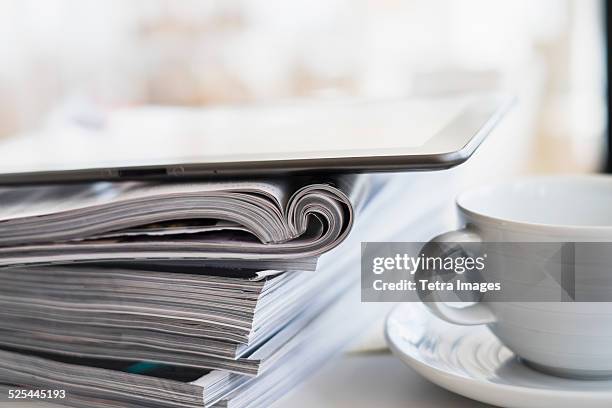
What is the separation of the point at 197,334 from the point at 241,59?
3.76 metres

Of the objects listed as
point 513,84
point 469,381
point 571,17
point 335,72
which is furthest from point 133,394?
point 571,17

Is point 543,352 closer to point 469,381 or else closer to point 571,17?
point 469,381

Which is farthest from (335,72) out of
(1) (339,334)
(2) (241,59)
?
(1) (339,334)

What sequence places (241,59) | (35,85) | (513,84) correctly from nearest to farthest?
1. (513,84)
2. (35,85)
3. (241,59)

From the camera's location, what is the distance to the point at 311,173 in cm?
31

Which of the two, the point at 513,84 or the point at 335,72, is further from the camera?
the point at 335,72

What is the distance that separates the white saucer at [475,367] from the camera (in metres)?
0.30

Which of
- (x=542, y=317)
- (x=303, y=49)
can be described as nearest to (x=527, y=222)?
(x=542, y=317)

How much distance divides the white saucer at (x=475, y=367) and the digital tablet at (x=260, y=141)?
0.34ft

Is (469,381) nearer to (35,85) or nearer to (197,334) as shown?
(197,334)

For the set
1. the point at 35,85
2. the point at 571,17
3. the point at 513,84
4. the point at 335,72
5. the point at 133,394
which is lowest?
the point at 133,394

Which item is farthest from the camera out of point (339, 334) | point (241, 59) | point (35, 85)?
point (241, 59)

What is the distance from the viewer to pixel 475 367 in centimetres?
35

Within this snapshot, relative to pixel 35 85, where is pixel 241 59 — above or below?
above
